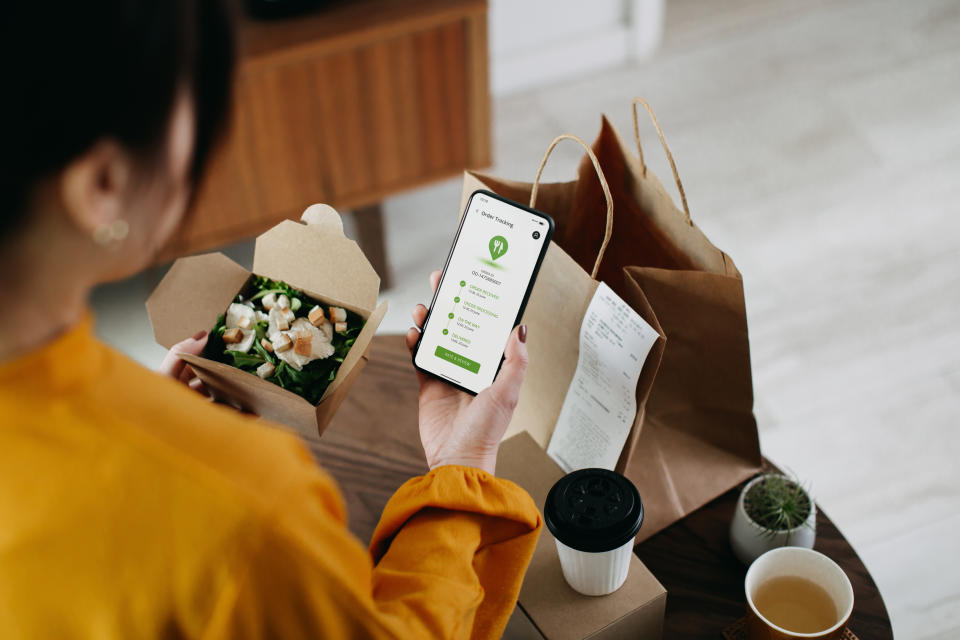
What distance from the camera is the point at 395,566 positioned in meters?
0.76

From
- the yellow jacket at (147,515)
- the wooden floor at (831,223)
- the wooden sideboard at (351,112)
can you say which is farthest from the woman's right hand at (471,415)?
the wooden sideboard at (351,112)

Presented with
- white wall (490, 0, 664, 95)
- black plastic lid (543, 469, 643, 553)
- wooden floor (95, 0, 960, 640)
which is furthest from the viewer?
white wall (490, 0, 664, 95)

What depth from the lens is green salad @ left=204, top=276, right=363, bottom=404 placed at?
101 cm

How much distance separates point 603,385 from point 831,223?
1.57 meters

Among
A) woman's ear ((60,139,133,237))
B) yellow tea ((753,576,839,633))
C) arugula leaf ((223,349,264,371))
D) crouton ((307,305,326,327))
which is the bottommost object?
yellow tea ((753,576,839,633))

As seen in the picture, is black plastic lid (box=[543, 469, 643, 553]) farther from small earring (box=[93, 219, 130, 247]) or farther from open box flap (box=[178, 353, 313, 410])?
small earring (box=[93, 219, 130, 247])

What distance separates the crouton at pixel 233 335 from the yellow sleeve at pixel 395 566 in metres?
0.34

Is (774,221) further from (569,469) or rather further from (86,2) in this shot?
(86,2)

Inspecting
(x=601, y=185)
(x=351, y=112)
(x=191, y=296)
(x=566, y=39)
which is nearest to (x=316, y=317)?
(x=191, y=296)

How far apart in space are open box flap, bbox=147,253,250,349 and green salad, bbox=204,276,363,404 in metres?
0.02

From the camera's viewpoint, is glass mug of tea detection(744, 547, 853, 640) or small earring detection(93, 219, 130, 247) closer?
small earring detection(93, 219, 130, 247)

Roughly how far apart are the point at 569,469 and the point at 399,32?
1169mm

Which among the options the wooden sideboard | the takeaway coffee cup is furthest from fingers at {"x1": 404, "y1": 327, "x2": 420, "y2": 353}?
the wooden sideboard

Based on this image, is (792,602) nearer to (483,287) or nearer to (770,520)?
(770,520)
